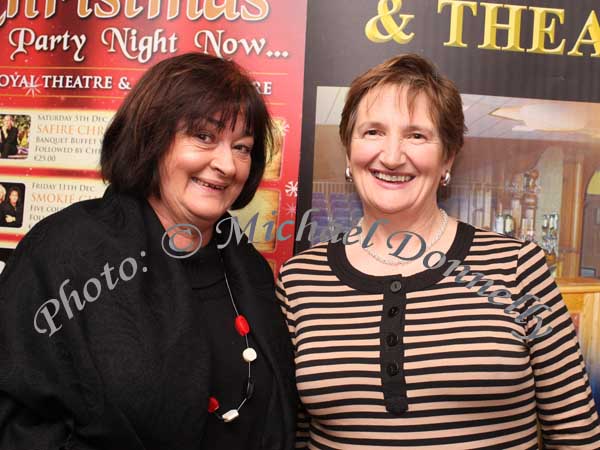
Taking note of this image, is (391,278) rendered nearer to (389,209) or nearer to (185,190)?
(389,209)

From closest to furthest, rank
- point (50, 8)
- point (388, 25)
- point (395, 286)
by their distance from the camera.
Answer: point (395, 286), point (388, 25), point (50, 8)

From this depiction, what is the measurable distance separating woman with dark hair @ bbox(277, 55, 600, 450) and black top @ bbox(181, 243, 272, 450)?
11 cm

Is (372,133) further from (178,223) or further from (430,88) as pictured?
(178,223)

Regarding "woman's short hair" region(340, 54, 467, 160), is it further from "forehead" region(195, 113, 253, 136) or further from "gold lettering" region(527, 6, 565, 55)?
"gold lettering" region(527, 6, 565, 55)

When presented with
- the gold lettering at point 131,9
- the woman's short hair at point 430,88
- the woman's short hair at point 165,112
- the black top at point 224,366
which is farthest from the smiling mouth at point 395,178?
the gold lettering at point 131,9

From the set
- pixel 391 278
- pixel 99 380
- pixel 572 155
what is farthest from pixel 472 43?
pixel 99 380

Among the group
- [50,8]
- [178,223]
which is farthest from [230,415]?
[50,8]

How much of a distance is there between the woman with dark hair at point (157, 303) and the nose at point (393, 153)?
32cm

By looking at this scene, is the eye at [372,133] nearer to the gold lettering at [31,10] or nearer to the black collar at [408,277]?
the black collar at [408,277]

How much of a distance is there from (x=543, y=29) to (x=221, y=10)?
3.29 feet

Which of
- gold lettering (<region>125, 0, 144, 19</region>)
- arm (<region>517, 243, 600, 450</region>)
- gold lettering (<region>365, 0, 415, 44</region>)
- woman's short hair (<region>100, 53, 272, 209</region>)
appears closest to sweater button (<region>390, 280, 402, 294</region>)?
arm (<region>517, 243, 600, 450</region>)

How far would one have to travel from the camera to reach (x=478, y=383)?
51.9 inches

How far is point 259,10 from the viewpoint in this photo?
1.91 m

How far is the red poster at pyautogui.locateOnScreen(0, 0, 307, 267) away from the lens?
192cm
